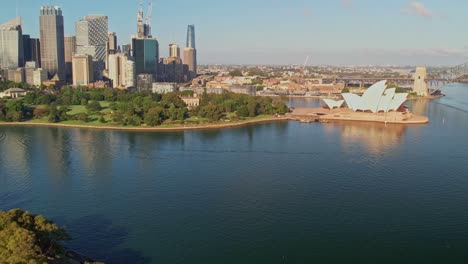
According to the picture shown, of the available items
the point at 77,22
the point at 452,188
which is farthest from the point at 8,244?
the point at 77,22

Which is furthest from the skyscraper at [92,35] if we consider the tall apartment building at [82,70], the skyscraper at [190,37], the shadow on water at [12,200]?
the shadow on water at [12,200]

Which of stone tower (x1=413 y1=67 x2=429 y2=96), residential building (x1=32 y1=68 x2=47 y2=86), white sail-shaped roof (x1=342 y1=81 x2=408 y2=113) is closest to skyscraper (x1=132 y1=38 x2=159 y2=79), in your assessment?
residential building (x1=32 y1=68 x2=47 y2=86)

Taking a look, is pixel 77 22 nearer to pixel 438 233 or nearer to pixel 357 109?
pixel 357 109

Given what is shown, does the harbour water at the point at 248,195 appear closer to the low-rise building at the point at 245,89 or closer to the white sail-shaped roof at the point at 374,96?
the white sail-shaped roof at the point at 374,96

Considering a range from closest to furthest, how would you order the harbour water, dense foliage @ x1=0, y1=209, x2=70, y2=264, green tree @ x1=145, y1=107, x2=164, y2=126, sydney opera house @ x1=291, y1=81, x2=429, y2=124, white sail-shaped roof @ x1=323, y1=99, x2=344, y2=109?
dense foliage @ x1=0, y1=209, x2=70, y2=264 < the harbour water < green tree @ x1=145, y1=107, x2=164, y2=126 < sydney opera house @ x1=291, y1=81, x2=429, y2=124 < white sail-shaped roof @ x1=323, y1=99, x2=344, y2=109

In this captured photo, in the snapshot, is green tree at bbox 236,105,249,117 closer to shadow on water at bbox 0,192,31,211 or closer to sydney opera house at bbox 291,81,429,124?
sydney opera house at bbox 291,81,429,124

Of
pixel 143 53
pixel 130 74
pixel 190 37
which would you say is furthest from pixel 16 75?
pixel 190 37
